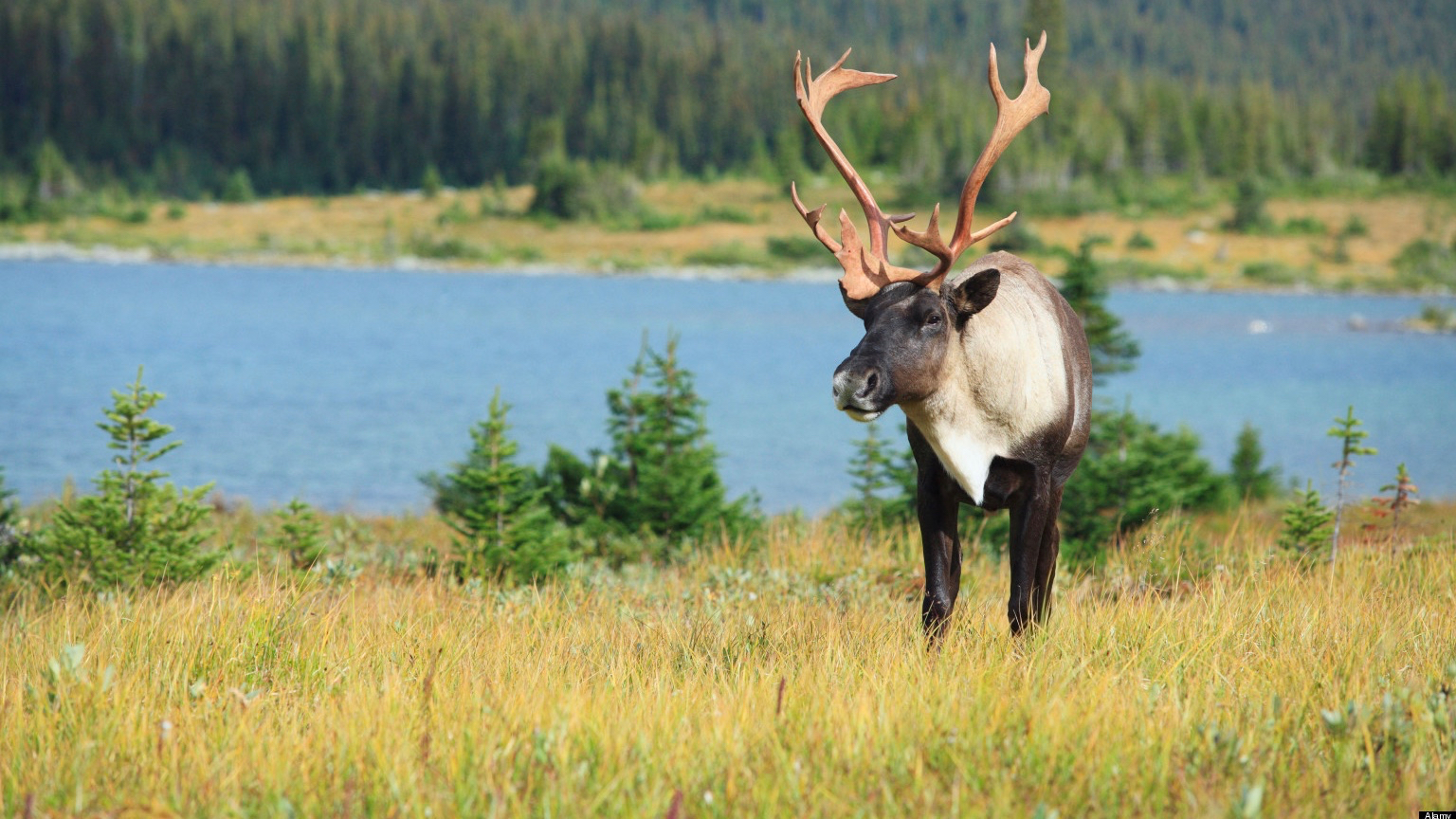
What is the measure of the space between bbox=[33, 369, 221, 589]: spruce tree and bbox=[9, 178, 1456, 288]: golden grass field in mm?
58800

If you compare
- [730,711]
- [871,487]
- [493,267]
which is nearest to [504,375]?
[871,487]

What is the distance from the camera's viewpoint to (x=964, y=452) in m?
5.09

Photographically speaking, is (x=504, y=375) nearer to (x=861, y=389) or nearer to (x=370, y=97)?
(x=861, y=389)

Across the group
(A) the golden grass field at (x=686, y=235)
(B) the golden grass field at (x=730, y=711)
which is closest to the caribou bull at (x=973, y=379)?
(B) the golden grass field at (x=730, y=711)

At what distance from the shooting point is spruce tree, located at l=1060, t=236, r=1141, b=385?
11562 mm

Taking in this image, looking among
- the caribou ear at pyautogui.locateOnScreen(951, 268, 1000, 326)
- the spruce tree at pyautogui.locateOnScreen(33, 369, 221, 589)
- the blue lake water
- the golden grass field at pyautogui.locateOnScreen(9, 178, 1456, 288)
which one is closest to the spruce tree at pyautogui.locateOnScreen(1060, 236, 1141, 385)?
the blue lake water

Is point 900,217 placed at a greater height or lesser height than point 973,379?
greater

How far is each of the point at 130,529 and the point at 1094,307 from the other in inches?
314

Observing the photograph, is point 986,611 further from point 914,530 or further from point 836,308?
point 836,308

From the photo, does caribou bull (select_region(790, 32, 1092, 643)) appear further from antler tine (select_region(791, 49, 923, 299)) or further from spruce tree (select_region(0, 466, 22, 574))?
spruce tree (select_region(0, 466, 22, 574))

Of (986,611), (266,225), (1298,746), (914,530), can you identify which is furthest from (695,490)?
(266,225)

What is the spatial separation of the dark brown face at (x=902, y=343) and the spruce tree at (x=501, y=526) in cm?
385

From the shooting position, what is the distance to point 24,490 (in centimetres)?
1608

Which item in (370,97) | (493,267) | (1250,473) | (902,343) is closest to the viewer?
(902,343)
